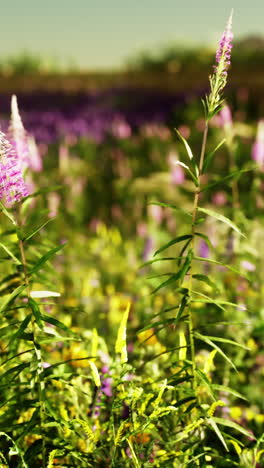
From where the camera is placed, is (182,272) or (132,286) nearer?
(182,272)

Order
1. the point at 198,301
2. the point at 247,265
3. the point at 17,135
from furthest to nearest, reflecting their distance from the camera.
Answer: the point at 247,265, the point at 17,135, the point at 198,301

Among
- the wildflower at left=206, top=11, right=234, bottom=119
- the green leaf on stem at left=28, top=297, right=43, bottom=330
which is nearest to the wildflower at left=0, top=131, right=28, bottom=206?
the green leaf on stem at left=28, top=297, right=43, bottom=330

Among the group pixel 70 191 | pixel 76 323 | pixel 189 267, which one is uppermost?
pixel 189 267

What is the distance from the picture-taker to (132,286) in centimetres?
437

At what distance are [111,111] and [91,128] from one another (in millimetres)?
1697

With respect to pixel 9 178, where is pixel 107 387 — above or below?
below

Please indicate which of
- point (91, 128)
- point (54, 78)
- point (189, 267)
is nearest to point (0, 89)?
point (54, 78)

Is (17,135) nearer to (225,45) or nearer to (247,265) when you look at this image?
(225,45)

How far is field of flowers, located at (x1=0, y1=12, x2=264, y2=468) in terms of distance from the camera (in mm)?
1604

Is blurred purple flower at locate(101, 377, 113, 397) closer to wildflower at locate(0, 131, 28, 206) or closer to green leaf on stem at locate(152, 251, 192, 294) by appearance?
green leaf on stem at locate(152, 251, 192, 294)

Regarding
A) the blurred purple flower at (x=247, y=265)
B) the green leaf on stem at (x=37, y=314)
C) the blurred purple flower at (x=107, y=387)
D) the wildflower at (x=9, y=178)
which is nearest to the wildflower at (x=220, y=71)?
the wildflower at (x=9, y=178)

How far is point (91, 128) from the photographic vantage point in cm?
933

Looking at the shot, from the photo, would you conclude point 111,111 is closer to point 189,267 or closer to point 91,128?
point 91,128

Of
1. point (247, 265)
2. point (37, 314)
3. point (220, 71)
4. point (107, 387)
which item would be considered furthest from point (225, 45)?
point (247, 265)
